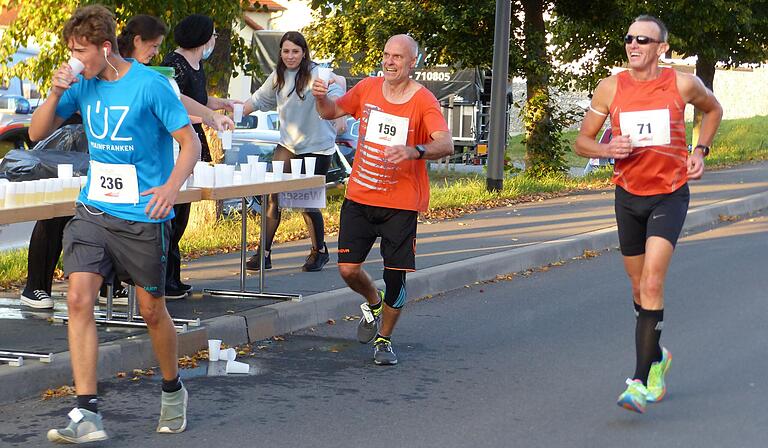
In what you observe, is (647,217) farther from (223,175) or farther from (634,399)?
(223,175)

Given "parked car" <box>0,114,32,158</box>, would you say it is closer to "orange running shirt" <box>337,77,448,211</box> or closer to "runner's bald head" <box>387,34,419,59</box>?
"orange running shirt" <box>337,77,448,211</box>

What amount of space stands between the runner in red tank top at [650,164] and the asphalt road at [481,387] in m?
0.41

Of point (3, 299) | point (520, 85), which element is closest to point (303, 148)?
point (3, 299)

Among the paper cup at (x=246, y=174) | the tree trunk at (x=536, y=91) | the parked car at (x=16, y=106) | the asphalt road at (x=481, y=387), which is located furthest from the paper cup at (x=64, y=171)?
the parked car at (x=16, y=106)

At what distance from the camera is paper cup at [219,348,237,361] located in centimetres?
754

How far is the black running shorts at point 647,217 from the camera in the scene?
6.62 meters

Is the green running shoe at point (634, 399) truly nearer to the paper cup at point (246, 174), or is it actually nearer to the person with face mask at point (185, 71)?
the paper cup at point (246, 174)

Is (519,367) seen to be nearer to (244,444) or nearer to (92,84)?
(244,444)

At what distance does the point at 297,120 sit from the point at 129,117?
4.73 meters

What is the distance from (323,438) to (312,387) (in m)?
1.14

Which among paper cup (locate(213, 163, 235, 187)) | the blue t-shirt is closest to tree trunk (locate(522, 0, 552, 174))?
paper cup (locate(213, 163, 235, 187))

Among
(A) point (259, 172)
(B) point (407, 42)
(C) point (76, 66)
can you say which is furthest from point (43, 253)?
(C) point (76, 66)

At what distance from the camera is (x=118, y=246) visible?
19.2 feet

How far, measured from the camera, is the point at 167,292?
9.09 metres
